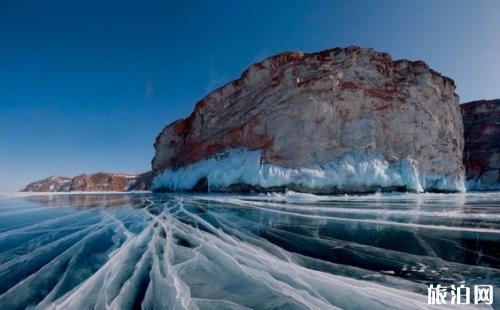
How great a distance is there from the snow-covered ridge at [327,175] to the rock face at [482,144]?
80.8 feet

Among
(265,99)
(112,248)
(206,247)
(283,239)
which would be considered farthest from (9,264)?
(265,99)

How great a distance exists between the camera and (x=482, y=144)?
4009 centimetres

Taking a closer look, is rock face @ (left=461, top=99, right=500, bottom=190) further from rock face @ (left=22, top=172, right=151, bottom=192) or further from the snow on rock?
the snow on rock

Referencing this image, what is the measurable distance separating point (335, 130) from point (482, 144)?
37.2 m

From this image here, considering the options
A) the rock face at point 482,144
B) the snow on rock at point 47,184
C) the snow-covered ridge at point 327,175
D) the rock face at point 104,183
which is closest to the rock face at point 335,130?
the snow-covered ridge at point 327,175

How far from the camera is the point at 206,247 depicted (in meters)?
3.70

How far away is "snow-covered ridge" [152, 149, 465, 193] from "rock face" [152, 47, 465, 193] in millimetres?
74

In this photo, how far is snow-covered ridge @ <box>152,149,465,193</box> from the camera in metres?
17.5

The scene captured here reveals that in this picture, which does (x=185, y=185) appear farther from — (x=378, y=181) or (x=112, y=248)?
(x=112, y=248)

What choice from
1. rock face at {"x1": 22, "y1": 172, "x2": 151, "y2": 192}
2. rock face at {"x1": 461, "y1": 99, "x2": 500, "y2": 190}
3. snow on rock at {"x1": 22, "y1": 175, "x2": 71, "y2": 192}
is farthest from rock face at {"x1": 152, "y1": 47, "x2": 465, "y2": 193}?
snow on rock at {"x1": 22, "y1": 175, "x2": 71, "y2": 192}

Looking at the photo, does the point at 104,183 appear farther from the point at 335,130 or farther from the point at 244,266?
the point at 244,266

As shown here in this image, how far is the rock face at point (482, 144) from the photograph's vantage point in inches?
1464

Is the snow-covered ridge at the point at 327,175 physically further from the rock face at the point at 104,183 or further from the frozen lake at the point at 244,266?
the rock face at the point at 104,183

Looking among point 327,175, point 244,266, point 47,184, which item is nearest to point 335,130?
point 327,175
